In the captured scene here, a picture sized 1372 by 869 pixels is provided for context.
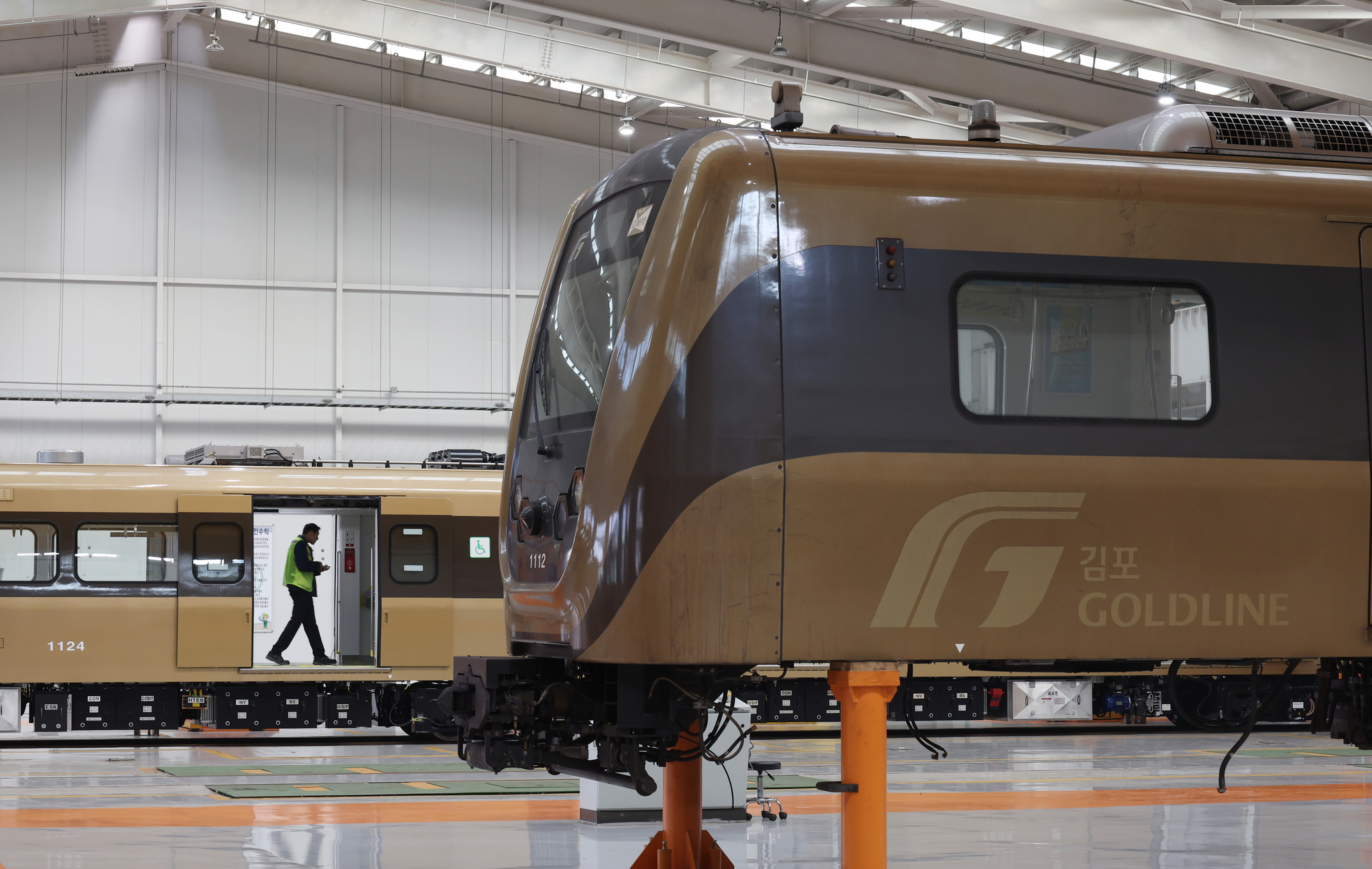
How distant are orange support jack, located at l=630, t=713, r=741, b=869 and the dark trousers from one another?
37.2 feet

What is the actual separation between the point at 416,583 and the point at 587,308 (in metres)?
11.0

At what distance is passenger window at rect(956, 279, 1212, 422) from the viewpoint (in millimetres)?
6004

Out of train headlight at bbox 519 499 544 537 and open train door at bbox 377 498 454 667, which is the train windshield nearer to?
train headlight at bbox 519 499 544 537

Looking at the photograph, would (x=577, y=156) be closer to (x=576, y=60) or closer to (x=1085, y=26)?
(x=576, y=60)

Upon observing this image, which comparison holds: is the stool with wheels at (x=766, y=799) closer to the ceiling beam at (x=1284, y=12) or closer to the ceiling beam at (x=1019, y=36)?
the ceiling beam at (x=1284, y=12)

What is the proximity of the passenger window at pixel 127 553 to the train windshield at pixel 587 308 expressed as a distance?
1067 centimetres

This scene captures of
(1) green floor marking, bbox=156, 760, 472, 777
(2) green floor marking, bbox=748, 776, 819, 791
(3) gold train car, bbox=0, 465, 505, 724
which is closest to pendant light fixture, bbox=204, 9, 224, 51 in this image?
(3) gold train car, bbox=0, 465, 505, 724

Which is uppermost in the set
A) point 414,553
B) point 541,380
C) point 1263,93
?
point 1263,93

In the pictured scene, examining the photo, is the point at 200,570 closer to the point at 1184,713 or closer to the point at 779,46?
the point at 779,46

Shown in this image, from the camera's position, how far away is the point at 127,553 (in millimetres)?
16234

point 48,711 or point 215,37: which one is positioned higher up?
point 215,37

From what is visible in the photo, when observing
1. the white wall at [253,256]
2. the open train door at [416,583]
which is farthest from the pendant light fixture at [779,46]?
the open train door at [416,583]

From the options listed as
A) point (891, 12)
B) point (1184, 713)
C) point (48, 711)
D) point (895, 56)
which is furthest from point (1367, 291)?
point (895, 56)

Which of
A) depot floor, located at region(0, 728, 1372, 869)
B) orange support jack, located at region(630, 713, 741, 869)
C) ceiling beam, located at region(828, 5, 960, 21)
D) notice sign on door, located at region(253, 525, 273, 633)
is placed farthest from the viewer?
notice sign on door, located at region(253, 525, 273, 633)
